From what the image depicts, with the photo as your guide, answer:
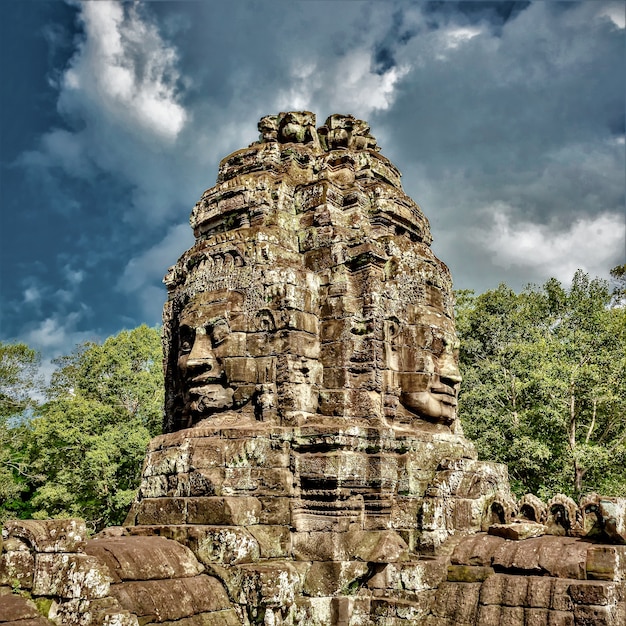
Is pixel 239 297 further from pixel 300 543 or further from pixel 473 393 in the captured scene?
pixel 473 393

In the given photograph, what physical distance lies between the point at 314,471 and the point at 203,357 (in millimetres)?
2331

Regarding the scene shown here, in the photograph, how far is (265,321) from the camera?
9.27 m

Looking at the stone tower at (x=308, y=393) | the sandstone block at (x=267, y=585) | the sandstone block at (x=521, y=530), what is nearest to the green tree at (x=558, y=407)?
the stone tower at (x=308, y=393)

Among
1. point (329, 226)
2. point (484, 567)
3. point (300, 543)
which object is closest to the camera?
point (484, 567)

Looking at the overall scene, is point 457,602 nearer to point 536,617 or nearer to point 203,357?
point 536,617

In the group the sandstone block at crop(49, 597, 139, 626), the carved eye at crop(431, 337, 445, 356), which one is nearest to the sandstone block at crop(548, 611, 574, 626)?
the sandstone block at crop(49, 597, 139, 626)

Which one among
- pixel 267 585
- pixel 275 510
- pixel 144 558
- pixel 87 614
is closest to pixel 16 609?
pixel 87 614

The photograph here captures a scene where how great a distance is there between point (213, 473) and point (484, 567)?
344 centimetres

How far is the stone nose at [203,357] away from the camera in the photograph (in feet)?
30.3

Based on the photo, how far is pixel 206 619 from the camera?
21.8ft

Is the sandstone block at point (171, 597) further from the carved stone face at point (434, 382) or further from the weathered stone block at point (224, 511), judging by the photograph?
the carved stone face at point (434, 382)

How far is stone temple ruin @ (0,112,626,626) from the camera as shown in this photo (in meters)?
6.50

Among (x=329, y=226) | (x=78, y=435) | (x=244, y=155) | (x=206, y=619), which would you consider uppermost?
(x=244, y=155)

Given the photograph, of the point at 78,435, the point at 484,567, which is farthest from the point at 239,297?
the point at 78,435
